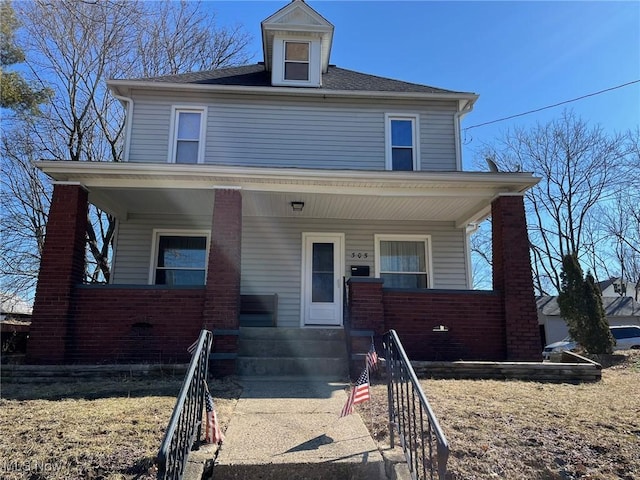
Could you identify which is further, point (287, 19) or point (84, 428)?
point (287, 19)

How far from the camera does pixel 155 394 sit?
508 cm

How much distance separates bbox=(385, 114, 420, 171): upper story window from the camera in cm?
988

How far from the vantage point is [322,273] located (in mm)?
9828

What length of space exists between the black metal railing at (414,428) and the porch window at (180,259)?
20.5ft

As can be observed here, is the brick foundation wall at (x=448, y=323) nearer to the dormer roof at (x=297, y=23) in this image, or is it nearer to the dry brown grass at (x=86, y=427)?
the dry brown grass at (x=86, y=427)

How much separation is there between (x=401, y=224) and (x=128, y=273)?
6.00m

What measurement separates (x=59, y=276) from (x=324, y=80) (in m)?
7.19

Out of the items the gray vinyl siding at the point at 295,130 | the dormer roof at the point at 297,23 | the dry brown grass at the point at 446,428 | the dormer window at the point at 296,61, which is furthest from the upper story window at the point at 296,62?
the dry brown grass at the point at 446,428

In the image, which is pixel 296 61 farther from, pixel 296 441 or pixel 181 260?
pixel 296 441

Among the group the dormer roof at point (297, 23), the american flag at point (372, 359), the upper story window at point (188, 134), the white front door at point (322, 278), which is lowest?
the american flag at point (372, 359)

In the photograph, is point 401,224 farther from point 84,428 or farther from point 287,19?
point 84,428

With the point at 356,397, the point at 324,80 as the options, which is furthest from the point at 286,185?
the point at 356,397

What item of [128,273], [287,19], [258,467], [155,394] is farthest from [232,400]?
A: [287,19]

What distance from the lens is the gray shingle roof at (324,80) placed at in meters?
10.1
